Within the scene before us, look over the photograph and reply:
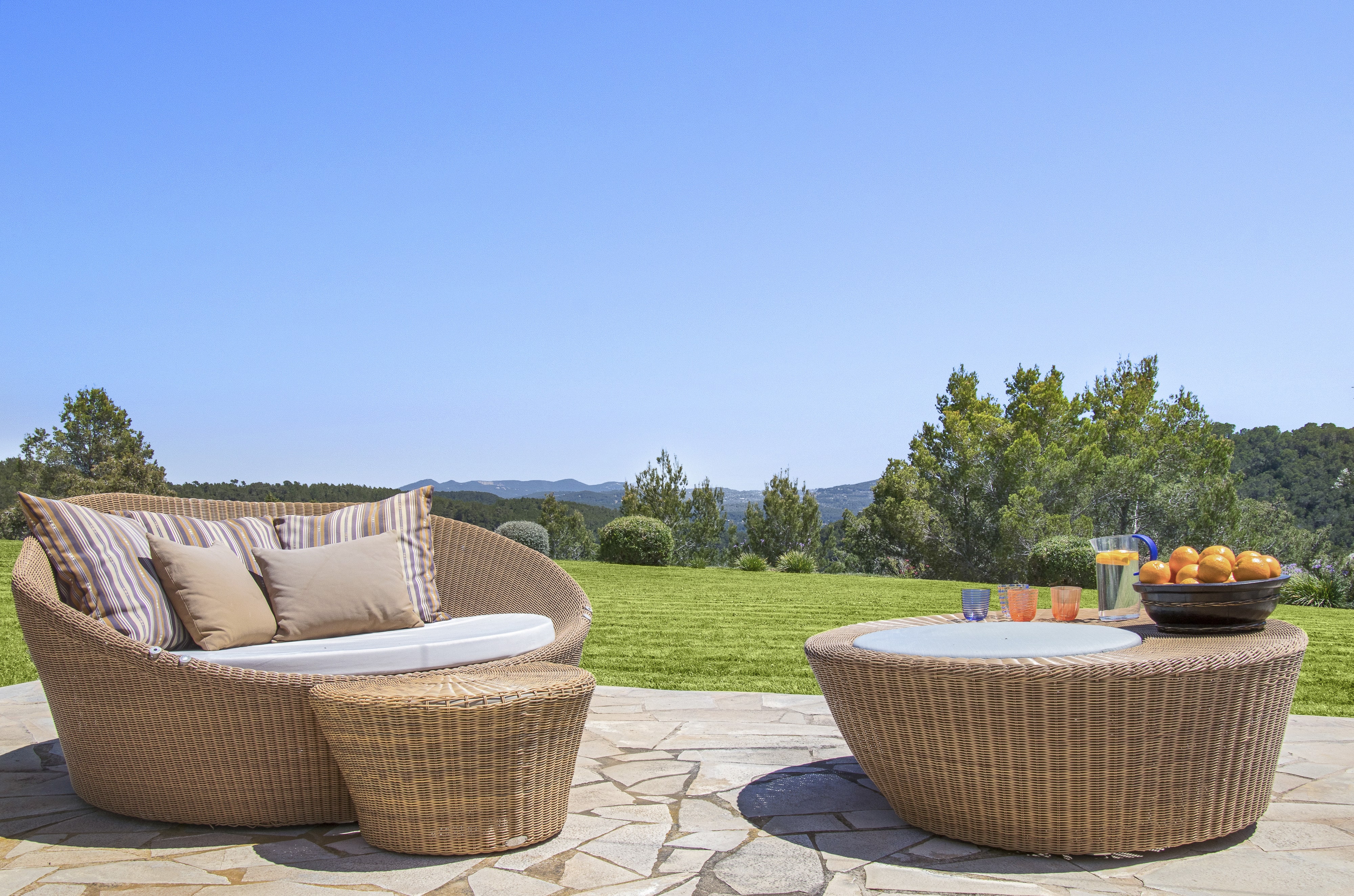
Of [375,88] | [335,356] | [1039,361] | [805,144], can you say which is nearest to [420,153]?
[375,88]

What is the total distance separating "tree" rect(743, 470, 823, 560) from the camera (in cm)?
3072

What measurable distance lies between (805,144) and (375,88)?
13.4 feet

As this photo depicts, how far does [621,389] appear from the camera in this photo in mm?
14805

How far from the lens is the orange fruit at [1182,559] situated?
259 centimetres

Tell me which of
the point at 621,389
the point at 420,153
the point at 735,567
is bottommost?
the point at 735,567

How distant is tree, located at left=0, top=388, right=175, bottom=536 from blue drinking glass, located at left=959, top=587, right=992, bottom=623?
27.6 metres

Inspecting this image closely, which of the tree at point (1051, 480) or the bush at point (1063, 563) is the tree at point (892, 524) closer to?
the tree at point (1051, 480)

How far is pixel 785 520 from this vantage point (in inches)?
1209

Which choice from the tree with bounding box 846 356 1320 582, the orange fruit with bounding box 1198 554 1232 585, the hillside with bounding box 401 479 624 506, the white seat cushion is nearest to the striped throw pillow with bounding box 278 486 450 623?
the white seat cushion

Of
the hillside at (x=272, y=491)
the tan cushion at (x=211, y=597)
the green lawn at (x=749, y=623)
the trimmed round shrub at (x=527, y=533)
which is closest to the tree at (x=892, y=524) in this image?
the green lawn at (x=749, y=623)

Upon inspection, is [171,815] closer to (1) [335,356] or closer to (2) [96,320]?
(1) [335,356]

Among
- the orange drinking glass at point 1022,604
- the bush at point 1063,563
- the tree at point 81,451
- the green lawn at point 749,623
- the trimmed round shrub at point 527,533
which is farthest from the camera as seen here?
the tree at point 81,451

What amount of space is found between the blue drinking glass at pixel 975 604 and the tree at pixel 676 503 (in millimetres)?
23535

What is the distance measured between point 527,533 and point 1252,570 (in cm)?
1460
